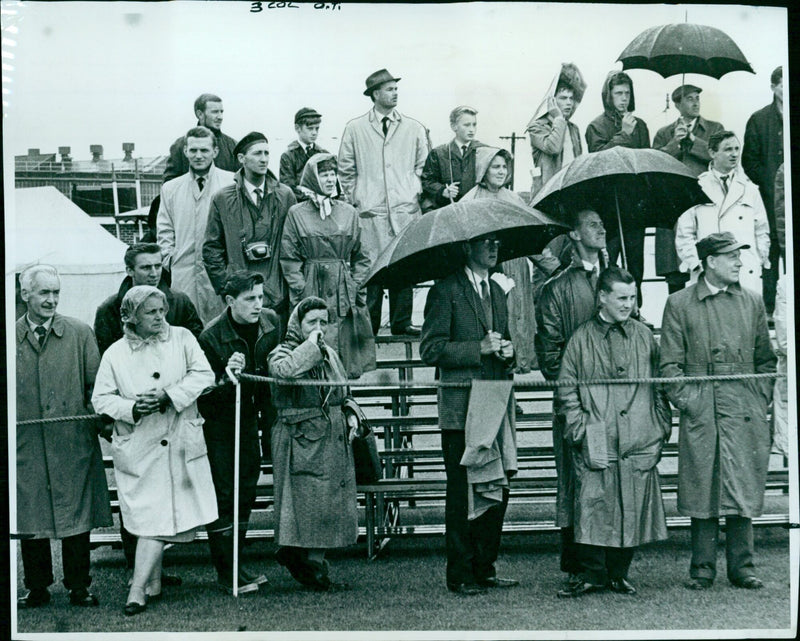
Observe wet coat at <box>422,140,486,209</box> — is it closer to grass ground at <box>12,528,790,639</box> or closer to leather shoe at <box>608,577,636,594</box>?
grass ground at <box>12,528,790,639</box>

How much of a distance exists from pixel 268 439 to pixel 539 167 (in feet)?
8.89

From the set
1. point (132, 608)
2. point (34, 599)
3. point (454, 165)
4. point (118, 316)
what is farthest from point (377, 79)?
point (34, 599)

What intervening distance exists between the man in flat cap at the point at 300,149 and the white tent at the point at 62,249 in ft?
4.30

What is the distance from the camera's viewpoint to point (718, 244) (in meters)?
8.05

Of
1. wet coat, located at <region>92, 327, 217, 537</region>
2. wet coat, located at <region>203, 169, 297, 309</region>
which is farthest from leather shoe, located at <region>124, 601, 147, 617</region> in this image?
wet coat, located at <region>203, 169, 297, 309</region>

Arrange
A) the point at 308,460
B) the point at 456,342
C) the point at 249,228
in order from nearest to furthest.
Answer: the point at 308,460
the point at 456,342
the point at 249,228

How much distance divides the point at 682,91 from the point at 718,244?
1201 mm

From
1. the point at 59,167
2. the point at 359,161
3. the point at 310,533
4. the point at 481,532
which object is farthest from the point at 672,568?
the point at 59,167

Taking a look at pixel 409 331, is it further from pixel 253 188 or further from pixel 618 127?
pixel 618 127

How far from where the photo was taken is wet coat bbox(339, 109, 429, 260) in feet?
28.2

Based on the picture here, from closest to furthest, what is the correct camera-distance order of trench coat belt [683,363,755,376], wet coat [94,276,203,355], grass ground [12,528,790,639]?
1. grass ground [12,528,790,639]
2. trench coat belt [683,363,755,376]
3. wet coat [94,276,203,355]

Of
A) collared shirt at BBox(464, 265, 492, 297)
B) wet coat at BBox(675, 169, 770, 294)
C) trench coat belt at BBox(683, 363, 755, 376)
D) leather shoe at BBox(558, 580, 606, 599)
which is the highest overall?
wet coat at BBox(675, 169, 770, 294)

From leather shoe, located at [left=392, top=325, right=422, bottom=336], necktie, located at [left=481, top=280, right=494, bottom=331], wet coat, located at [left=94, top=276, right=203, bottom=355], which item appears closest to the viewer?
necktie, located at [left=481, top=280, right=494, bottom=331]

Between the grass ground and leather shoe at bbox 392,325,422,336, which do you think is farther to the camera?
leather shoe at bbox 392,325,422,336
